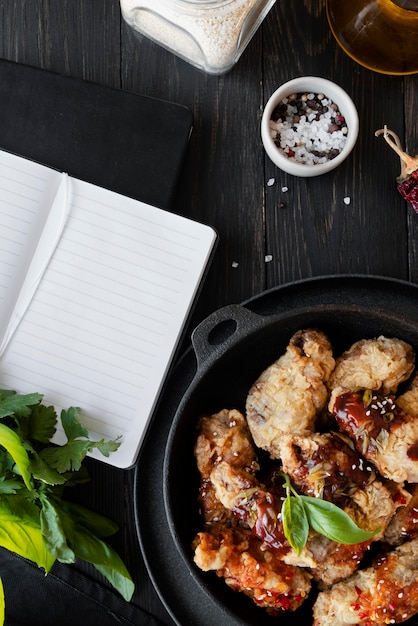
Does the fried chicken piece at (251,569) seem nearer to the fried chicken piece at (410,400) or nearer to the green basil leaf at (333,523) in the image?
the green basil leaf at (333,523)

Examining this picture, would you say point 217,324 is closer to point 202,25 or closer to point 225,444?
point 225,444

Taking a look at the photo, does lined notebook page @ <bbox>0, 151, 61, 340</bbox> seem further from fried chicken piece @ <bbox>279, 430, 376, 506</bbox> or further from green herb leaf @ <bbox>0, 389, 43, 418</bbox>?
fried chicken piece @ <bbox>279, 430, 376, 506</bbox>

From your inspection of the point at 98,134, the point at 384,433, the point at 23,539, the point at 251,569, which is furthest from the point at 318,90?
Result: the point at 23,539

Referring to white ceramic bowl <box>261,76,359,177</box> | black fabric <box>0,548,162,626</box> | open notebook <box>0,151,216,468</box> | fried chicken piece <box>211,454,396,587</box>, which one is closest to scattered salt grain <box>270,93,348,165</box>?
white ceramic bowl <box>261,76,359,177</box>

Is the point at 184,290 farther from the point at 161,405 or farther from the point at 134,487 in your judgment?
the point at 134,487

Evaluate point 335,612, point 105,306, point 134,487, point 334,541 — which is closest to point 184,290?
point 105,306

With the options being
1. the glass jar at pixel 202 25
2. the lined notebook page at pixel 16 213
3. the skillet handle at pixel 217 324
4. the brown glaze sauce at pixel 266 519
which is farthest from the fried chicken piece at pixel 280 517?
the glass jar at pixel 202 25
